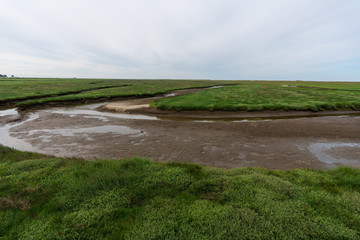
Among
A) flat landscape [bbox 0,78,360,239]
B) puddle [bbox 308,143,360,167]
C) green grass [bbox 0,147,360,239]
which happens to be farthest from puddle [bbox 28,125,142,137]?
puddle [bbox 308,143,360,167]

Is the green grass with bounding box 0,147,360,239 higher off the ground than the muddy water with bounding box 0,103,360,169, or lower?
higher

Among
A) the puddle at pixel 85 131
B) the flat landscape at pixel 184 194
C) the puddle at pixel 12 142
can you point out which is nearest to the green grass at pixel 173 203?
the flat landscape at pixel 184 194

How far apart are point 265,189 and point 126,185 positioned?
15.3ft

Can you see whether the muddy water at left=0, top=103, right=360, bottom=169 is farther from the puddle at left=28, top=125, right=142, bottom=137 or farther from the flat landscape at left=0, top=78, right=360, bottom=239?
the flat landscape at left=0, top=78, right=360, bottom=239

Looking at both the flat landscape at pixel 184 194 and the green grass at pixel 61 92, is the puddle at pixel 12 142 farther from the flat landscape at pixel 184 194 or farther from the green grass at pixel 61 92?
the green grass at pixel 61 92

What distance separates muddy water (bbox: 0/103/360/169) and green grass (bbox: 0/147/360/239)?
133 inches

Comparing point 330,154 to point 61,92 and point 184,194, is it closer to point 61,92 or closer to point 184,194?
point 184,194

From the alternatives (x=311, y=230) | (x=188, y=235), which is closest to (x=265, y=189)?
(x=311, y=230)

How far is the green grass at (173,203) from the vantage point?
11.5 feet

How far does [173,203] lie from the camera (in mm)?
4367

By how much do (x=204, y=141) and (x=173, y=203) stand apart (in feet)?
26.3

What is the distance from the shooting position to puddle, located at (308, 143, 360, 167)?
896cm

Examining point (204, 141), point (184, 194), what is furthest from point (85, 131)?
point (184, 194)

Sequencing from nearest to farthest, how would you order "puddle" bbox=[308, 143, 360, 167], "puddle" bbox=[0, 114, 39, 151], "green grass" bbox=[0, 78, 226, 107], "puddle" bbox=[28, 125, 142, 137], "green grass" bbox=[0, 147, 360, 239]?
"green grass" bbox=[0, 147, 360, 239] → "puddle" bbox=[308, 143, 360, 167] → "puddle" bbox=[0, 114, 39, 151] → "puddle" bbox=[28, 125, 142, 137] → "green grass" bbox=[0, 78, 226, 107]
